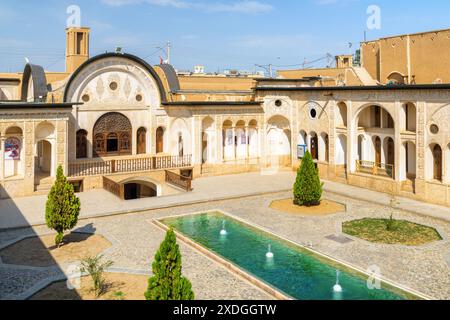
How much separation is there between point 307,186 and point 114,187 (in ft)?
31.2

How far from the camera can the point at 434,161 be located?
19859mm

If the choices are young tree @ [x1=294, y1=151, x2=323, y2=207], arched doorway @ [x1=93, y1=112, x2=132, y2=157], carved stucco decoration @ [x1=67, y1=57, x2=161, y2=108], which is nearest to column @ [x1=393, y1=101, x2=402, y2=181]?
young tree @ [x1=294, y1=151, x2=323, y2=207]

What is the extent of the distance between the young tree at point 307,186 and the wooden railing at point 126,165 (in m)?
8.67

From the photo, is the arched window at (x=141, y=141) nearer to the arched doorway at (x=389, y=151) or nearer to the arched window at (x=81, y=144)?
the arched window at (x=81, y=144)

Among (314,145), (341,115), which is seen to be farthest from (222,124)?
(341,115)

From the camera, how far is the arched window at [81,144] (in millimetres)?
25334

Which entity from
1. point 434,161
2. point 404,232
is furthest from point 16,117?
point 434,161

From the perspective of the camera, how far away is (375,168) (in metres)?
22.8

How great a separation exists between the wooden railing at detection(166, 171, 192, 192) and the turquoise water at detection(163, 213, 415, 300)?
4929 mm

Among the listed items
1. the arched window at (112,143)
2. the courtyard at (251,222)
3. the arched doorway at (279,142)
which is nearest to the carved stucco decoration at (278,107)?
the arched doorway at (279,142)

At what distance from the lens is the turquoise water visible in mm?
10652

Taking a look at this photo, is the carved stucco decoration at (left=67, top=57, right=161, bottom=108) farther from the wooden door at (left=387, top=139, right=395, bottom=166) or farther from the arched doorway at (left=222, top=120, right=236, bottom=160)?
the wooden door at (left=387, top=139, right=395, bottom=166)

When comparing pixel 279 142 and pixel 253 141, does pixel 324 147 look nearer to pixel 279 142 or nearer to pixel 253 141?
pixel 279 142
